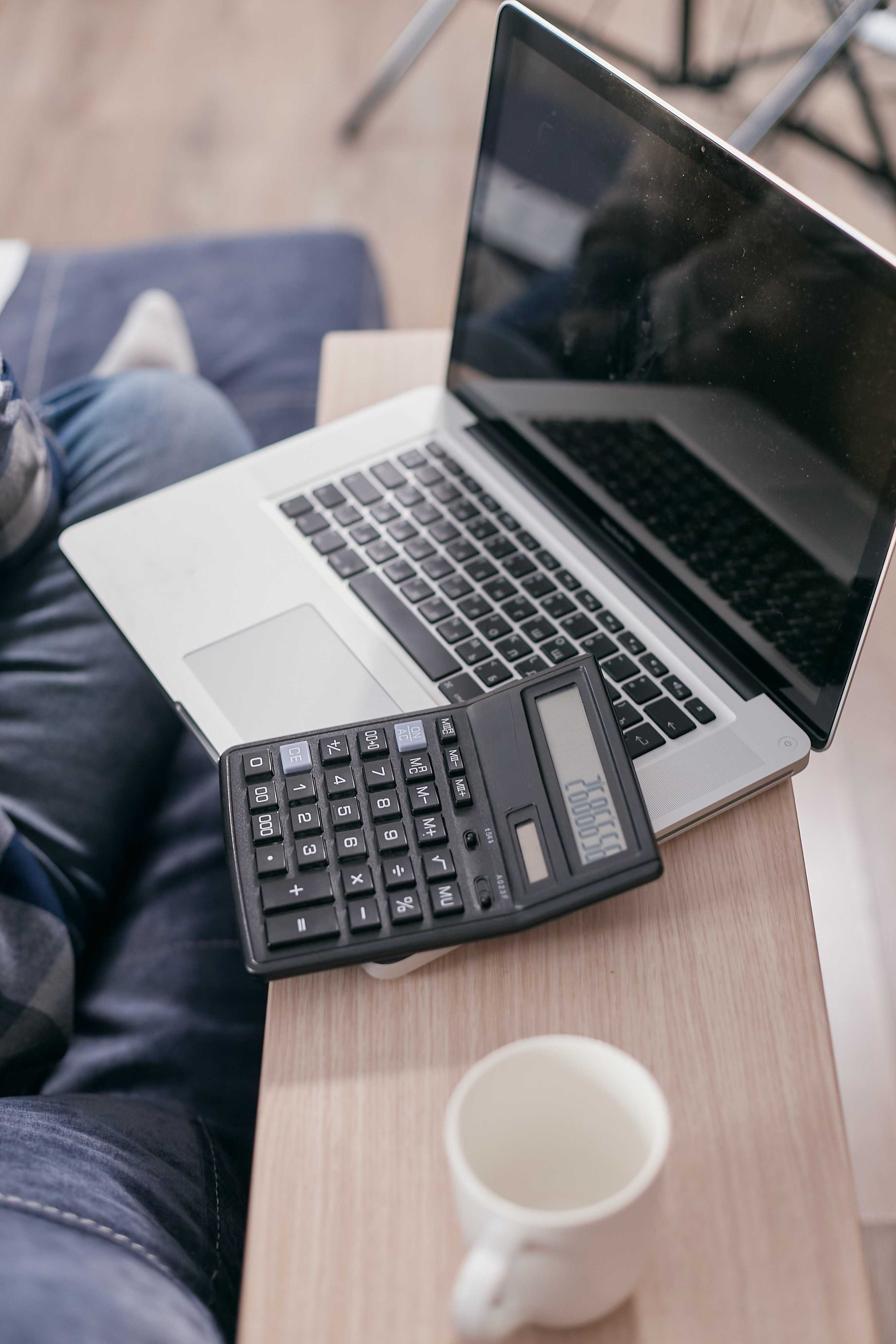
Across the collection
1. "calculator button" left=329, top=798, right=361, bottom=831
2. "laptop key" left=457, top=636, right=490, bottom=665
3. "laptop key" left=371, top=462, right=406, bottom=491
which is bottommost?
"calculator button" left=329, top=798, right=361, bottom=831

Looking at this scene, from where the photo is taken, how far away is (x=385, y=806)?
19.9 inches

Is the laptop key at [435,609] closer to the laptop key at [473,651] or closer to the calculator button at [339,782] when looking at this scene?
the laptop key at [473,651]

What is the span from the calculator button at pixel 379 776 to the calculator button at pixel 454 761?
3 cm

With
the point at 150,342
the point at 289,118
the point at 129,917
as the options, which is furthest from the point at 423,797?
the point at 289,118

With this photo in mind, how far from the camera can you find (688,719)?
56cm

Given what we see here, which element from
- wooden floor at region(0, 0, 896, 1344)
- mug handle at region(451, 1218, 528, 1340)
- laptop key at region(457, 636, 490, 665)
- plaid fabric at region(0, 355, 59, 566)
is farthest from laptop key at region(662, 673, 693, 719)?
wooden floor at region(0, 0, 896, 1344)

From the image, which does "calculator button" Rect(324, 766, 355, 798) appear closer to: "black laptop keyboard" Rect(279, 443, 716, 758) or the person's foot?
"black laptop keyboard" Rect(279, 443, 716, 758)

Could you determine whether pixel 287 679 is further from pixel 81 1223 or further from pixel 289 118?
pixel 289 118

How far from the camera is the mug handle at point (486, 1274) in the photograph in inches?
13.1

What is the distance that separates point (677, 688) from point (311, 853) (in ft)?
0.76

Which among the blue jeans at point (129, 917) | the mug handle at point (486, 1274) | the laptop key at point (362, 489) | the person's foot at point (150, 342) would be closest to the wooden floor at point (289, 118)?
the person's foot at point (150, 342)

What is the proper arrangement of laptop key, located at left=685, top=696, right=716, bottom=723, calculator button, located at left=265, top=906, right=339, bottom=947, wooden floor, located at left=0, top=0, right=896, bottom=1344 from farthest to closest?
wooden floor, located at left=0, top=0, right=896, bottom=1344
laptop key, located at left=685, top=696, right=716, bottom=723
calculator button, located at left=265, top=906, right=339, bottom=947

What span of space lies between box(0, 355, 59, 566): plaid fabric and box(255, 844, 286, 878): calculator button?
0.37 meters

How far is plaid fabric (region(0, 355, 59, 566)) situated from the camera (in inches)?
27.1
